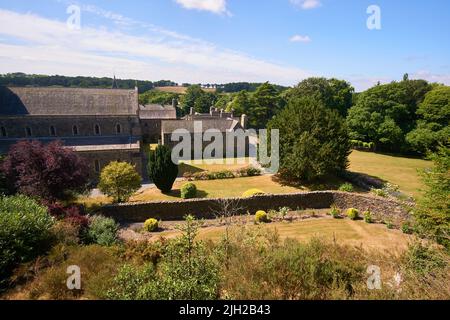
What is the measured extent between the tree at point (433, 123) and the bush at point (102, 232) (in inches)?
1778

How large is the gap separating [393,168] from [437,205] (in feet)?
85.6

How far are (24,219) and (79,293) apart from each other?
5158mm

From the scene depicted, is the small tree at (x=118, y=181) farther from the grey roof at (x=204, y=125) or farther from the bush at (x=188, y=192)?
the grey roof at (x=204, y=125)

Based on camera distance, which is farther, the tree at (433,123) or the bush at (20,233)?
the tree at (433,123)

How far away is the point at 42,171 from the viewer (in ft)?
58.6

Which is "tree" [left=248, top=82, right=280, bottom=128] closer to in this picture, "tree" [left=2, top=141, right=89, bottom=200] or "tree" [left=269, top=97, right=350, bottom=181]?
"tree" [left=269, top=97, right=350, bottom=181]

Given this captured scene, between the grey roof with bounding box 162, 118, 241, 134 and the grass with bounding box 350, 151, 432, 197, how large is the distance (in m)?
18.1

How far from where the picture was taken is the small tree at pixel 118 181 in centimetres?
2178

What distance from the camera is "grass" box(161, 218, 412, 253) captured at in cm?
1761

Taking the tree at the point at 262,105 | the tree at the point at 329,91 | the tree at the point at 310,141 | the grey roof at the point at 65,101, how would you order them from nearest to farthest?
1. the tree at the point at 310,141
2. the grey roof at the point at 65,101
3. the tree at the point at 329,91
4. the tree at the point at 262,105

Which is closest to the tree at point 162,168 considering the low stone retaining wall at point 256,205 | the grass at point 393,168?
the low stone retaining wall at point 256,205

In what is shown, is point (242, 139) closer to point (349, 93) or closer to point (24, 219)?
point (24, 219)

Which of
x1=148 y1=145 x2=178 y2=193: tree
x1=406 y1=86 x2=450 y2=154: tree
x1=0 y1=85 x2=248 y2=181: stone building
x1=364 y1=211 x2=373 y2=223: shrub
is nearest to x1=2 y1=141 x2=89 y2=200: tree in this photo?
x1=148 y1=145 x2=178 y2=193: tree
